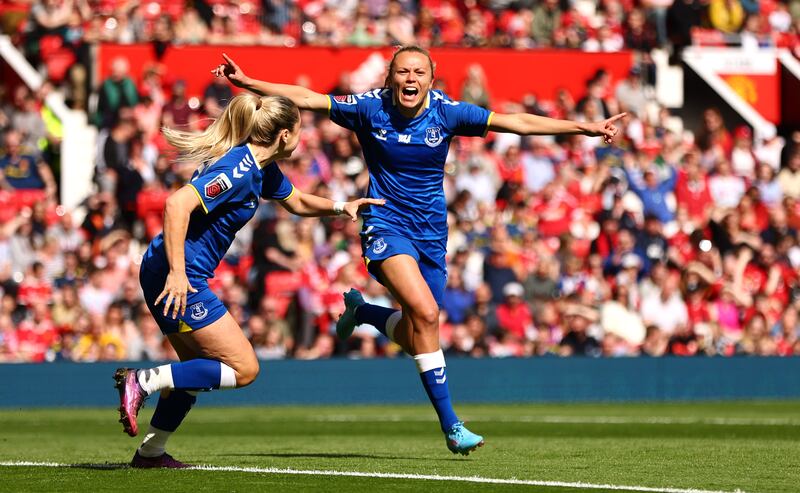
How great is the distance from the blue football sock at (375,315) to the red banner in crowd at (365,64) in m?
10.3

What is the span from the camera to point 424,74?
9.72 meters

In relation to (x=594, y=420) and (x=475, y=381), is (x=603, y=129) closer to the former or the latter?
(x=594, y=420)

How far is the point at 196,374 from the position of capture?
8555 millimetres

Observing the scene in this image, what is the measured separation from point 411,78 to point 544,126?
892 mm

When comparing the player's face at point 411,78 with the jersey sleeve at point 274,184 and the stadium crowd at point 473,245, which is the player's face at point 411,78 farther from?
the stadium crowd at point 473,245

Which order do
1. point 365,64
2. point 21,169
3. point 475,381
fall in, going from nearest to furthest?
point 475,381 < point 21,169 < point 365,64

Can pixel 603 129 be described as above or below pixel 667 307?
above

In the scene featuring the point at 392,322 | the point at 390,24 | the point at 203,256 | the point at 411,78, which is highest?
the point at 390,24

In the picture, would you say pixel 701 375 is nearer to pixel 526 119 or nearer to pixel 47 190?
→ pixel 47 190

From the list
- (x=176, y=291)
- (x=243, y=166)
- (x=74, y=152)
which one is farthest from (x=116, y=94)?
(x=176, y=291)

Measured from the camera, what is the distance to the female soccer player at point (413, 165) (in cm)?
963

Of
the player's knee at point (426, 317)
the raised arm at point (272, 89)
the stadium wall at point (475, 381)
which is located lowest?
the stadium wall at point (475, 381)

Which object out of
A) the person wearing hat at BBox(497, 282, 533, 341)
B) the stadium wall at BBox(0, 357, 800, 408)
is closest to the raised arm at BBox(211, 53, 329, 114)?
the stadium wall at BBox(0, 357, 800, 408)

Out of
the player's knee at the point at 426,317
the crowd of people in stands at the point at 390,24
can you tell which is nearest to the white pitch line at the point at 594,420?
the player's knee at the point at 426,317
